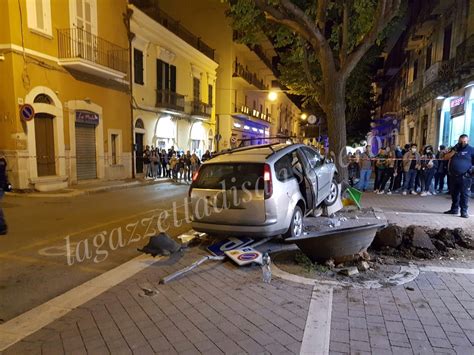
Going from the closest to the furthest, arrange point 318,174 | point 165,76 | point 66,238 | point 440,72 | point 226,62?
point 66,238 → point 318,174 → point 440,72 → point 165,76 → point 226,62

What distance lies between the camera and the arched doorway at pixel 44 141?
13914 millimetres

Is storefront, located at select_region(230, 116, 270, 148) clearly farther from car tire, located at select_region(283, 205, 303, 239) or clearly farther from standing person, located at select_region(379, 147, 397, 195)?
car tire, located at select_region(283, 205, 303, 239)

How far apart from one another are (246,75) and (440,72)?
20404mm

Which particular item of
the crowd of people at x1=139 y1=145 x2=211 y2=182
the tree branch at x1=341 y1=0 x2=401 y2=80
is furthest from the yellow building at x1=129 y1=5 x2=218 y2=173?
the tree branch at x1=341 y1=0 x2=401 y2=80

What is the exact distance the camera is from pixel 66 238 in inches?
265

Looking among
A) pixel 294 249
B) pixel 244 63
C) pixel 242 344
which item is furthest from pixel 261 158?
pixel 244 63

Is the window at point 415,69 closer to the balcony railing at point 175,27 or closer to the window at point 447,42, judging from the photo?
the window at point 447,42

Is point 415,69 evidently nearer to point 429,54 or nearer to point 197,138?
point 429,54

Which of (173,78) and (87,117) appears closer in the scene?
→ (87,117)

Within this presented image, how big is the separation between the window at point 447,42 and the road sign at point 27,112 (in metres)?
19.1

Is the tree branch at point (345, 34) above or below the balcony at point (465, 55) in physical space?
below

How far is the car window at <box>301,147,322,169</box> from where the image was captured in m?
7.56

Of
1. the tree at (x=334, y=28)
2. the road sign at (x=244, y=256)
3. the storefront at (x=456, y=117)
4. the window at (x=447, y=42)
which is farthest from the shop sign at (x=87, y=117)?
the window at (x=447, y=42)

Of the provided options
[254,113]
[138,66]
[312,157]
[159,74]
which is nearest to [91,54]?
[138,66]
